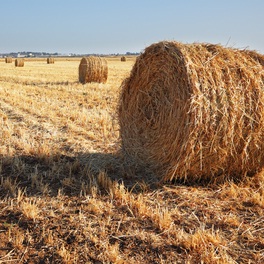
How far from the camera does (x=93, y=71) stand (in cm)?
1622

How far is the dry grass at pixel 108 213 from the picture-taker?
10.1 feet

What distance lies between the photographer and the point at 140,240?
328cm

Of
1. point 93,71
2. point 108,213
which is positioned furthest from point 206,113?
point 93,71

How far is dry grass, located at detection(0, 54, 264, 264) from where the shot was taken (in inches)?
121


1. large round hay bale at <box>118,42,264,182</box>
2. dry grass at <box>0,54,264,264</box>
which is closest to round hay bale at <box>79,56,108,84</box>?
dry grass at <box>0,54,264,264</box>

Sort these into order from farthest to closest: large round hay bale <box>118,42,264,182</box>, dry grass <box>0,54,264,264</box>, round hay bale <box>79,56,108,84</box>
A: round hay bale <box>79,56,108,84</box>, large round hay bale <box>118,42,264,182</box>, dry grass <box>0,54,264,264</box>

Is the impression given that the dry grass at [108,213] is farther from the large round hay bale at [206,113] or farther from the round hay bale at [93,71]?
the round hay bale at [93,71]

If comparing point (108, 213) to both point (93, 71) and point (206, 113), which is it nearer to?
point (206, 113)

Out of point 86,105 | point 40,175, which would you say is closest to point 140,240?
point 40,175

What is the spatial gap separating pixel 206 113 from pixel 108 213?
1527 millimetres

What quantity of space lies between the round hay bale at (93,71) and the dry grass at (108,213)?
10096 millimetres

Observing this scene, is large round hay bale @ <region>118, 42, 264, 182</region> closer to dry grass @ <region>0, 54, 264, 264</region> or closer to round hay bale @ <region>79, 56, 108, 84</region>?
dry grass @ <region>0, 54, 264, 264</region>

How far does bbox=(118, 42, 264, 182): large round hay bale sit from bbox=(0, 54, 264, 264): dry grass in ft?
1.03

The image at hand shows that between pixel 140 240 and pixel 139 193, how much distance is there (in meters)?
1.06
